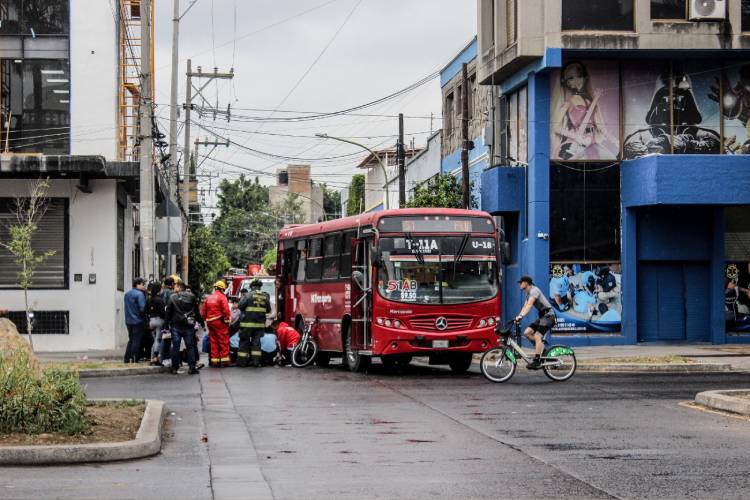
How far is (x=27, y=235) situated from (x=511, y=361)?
13.3 m

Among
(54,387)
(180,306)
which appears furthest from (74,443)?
(180,306)

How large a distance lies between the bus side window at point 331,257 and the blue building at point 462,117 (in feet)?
38.9

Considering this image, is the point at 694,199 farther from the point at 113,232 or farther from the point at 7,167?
the point at 7,167

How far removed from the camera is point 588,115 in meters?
33.6

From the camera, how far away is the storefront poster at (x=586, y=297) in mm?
33469

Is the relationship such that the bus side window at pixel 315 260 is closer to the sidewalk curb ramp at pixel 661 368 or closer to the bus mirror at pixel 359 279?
the bus mirror at pixel 359 279

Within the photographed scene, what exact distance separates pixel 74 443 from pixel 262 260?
327 ft

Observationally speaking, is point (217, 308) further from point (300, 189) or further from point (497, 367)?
point (300, 189)

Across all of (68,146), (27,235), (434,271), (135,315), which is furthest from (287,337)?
(68,146)

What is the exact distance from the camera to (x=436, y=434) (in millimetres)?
13258

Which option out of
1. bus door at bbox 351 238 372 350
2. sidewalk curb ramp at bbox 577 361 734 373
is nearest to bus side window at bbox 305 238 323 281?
bus door at bbox 351 238 372 350

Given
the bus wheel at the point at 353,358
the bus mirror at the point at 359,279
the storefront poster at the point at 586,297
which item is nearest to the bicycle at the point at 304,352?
the bus wheel at the point at 353,358

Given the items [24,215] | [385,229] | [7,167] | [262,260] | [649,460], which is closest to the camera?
[649,460]

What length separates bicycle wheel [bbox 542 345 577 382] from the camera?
836 inches
